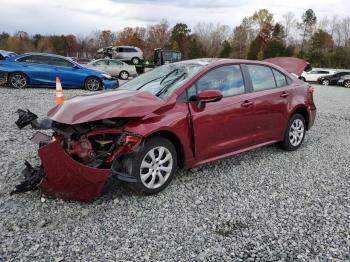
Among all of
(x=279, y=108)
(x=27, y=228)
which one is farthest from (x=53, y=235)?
(x=279, y=108)

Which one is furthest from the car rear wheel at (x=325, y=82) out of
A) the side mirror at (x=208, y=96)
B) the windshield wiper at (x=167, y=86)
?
the side mirror at (x=208, y=96)

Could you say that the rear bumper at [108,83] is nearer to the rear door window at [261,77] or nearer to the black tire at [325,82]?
the rear door window at [261,77]

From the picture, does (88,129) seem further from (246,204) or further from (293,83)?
(293,83)

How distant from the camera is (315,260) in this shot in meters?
3.12

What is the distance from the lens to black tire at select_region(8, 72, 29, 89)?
13062mm

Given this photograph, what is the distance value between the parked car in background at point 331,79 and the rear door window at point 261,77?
27571mm

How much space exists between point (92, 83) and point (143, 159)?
10639mm

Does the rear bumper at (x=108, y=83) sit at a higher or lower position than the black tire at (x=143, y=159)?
higher

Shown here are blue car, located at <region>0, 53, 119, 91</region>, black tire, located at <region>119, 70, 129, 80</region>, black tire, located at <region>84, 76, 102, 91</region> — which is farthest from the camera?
black tire, located at <region>119, 70, 129, 80</region>

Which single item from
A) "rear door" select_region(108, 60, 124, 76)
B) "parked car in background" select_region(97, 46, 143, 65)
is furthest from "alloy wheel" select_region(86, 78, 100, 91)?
"parked car in background" select_region(97, 46, 143, 65)

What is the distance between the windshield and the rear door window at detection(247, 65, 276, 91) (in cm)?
98

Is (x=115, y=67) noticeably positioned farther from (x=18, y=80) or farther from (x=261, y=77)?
(x=261, y=77)

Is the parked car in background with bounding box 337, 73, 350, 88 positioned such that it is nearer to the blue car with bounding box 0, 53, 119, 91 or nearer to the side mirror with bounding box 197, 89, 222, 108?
the blue car with bounding box 0, 53, 119, 91

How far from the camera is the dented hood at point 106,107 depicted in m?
3.88
